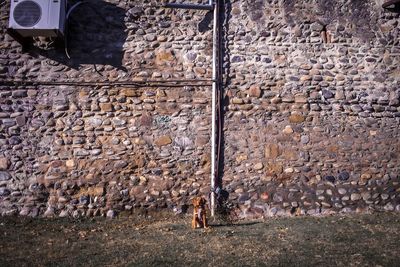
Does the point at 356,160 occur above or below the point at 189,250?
above

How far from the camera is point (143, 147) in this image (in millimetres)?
6281

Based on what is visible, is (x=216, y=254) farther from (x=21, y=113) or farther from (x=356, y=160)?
(x=21, y=113)

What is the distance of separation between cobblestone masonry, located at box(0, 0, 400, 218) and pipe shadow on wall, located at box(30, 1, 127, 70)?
0.7 inches

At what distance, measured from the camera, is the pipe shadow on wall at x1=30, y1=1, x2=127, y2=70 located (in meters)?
6.35

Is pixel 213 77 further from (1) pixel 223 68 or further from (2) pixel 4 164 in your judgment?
(2) pixel 4 164

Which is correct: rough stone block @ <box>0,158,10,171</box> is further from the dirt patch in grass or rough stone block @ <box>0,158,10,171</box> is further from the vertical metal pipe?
the vertical metal pipe

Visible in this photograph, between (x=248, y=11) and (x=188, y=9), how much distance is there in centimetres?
103

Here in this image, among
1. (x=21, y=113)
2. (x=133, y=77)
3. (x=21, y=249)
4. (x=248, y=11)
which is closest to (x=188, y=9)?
(x=248, y=11)

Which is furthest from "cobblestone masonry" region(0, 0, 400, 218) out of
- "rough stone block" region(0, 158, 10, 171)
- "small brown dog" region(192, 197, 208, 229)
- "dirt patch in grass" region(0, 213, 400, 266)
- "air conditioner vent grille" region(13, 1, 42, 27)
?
"small brown dog" region(192, 197, 208, 229)

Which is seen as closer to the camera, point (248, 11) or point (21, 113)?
point (21, 113)

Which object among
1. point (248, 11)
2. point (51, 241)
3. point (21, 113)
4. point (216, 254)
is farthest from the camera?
point (248, 11)

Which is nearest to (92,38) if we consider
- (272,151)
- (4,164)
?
(4,164)

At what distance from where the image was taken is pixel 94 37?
641cm

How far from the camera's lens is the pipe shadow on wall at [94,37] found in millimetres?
6352
